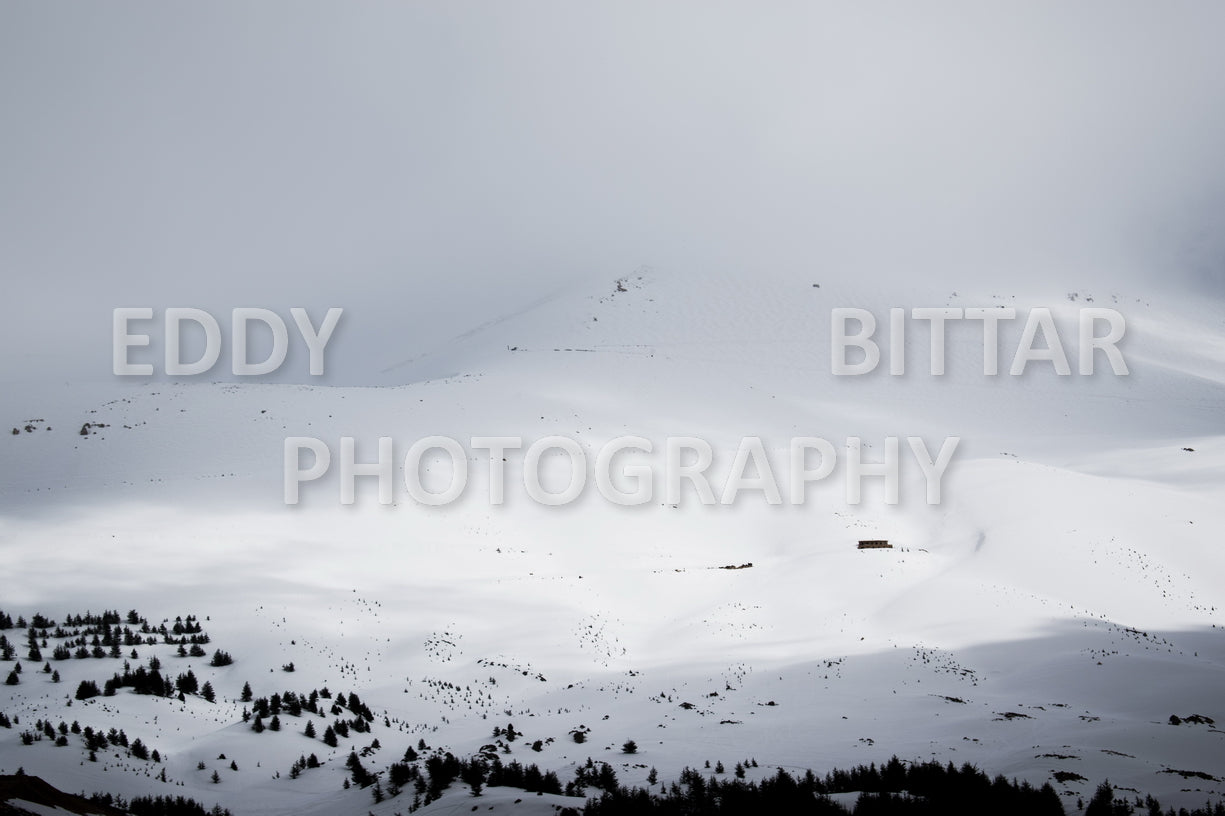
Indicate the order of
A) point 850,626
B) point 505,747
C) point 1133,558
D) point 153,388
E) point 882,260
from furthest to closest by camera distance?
point 882,260
point 153,388
point 1133,558
point 850,626
point 505,747

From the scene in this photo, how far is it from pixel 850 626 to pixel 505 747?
1012 cm

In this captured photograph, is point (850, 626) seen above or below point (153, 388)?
below

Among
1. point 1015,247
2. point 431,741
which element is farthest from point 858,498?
point 1015,247

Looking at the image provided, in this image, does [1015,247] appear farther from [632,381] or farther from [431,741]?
[431,741]

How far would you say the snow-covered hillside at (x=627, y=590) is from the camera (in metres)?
11.6

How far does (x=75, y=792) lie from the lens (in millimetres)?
9477

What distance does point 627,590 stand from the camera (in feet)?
72.3

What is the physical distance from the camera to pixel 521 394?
38.7 metres

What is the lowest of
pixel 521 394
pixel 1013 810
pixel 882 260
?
pixel 1013 810

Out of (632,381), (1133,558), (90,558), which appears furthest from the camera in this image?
(632,381)

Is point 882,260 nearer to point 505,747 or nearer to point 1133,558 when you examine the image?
point 1133,558

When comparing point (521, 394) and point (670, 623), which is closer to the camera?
point (670, 623)

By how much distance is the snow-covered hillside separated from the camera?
11.6 m

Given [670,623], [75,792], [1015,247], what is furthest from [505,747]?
[1015,247]
